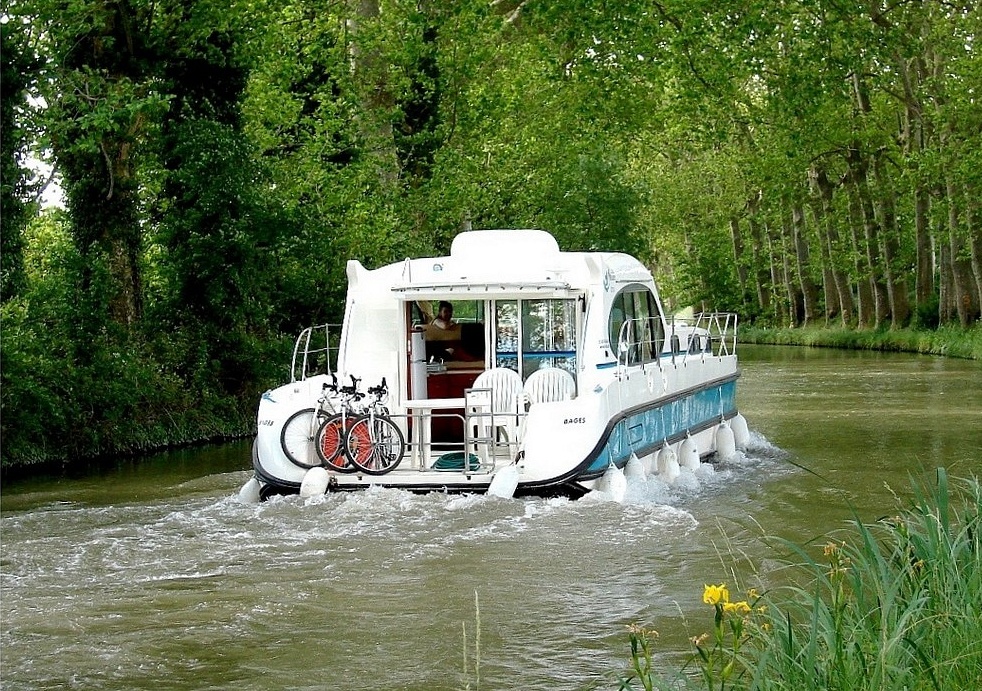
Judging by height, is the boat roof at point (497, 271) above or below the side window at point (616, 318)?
above

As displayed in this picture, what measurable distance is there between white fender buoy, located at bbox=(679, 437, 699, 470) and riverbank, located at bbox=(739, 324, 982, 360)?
Answer: 23.0m

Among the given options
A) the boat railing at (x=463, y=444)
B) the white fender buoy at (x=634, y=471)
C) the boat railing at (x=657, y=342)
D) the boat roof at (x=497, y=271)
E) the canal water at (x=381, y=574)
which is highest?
the boat roof at (x=497, y=271)

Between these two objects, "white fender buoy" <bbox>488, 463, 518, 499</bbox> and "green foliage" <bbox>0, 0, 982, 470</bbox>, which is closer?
"white fender buoy" <bbox>488, 463, 518, 499</bbox>

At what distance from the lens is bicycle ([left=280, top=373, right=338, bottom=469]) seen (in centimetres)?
1434

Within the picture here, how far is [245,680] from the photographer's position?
8406 mm

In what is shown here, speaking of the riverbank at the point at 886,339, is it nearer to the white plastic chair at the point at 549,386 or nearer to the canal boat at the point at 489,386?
the canal boat at the point at 489,386

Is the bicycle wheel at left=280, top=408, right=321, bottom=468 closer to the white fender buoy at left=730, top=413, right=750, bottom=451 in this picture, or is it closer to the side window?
the side window

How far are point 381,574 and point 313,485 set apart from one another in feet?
9.24

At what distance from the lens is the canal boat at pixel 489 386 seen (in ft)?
45.5

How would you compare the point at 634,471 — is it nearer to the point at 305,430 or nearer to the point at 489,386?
the point at 489,386

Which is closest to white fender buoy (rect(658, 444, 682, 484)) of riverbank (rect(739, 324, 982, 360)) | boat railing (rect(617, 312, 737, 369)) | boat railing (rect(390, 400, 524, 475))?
boat railing (rect(617, 312, 737, 369))

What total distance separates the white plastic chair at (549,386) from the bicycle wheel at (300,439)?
81.4 inches

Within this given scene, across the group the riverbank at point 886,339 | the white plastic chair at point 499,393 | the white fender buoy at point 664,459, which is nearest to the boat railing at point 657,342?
the white fender buoy at point 664,459

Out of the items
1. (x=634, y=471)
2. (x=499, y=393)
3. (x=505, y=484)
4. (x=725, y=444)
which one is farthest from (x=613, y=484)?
(x=725, y=444)
